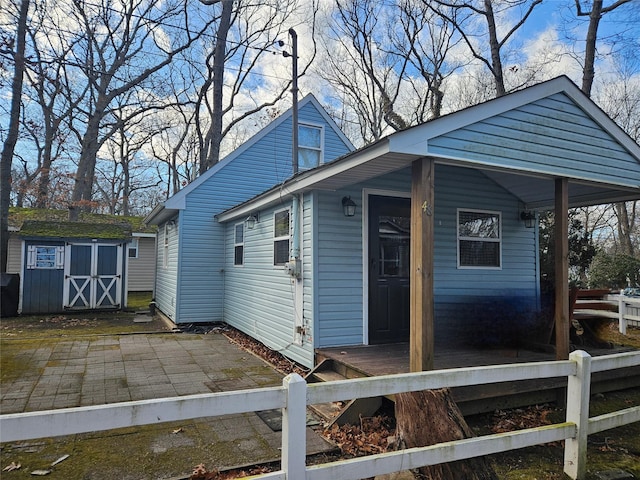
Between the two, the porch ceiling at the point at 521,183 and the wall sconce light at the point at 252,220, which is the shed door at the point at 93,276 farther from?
the porch ceiling at the point at 521,183

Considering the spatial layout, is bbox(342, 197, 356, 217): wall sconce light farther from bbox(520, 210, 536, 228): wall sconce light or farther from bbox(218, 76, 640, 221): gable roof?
bbox(520, 210, 536, 228): wall sconce light

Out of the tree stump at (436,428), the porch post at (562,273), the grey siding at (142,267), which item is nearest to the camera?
the tree stump at (436,428)

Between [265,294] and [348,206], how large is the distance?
283cm

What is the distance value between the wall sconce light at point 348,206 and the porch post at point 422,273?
1.73 metres

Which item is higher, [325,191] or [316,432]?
[325,191]

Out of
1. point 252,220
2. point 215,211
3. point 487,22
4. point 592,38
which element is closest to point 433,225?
point 252,220

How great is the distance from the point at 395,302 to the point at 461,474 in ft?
10.8

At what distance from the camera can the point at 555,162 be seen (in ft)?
16.2

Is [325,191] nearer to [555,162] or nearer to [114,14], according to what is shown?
[555,162]

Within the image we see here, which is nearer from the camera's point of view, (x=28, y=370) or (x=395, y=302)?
(x=28, y=370)

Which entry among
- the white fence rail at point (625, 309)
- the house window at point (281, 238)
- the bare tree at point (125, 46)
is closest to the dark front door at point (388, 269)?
the house window at point (281, 238)

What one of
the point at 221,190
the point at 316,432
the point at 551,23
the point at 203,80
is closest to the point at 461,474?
the point at 316,432

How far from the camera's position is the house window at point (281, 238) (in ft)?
22.4

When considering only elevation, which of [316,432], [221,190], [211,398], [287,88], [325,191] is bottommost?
[316,432]
